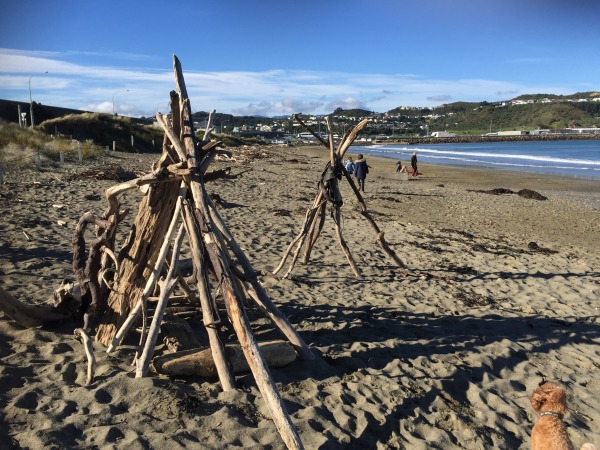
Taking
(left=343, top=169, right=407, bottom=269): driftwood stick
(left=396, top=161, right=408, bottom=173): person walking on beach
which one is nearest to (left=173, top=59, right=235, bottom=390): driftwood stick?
(left=343, top=169, right=407, bottom=269): driftwood stick

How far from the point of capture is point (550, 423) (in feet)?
8.82

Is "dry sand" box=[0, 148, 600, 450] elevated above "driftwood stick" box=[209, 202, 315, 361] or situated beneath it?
situated beneath

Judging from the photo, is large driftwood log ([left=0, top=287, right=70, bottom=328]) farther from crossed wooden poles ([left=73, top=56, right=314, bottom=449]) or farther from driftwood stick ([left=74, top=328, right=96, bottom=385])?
driftwood stick ([left=74, top=328, right=96, bottom=385])

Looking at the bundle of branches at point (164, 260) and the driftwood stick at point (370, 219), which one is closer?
the bundle of branches at point (164, 260)

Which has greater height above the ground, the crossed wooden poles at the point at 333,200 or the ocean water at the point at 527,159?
the crossed wooden poles at the point at 333,200

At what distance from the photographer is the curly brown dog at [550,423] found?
2650mm

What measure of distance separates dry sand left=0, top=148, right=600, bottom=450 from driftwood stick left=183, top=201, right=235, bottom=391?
176 mm

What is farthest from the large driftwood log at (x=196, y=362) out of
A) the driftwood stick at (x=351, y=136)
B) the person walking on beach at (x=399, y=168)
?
the person walking on beach at (x=399, y=168)

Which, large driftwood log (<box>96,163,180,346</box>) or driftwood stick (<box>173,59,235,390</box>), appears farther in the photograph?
large driftwood log (<box>96,163,180,346</box>)

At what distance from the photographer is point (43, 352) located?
179 inches

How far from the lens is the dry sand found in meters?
3.71

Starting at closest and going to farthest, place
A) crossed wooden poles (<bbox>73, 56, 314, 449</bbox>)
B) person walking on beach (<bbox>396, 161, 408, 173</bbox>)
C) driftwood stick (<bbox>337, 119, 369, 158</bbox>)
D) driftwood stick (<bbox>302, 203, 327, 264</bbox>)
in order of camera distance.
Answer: crossed wooden poles (<bbox>73, 56, 314, 449</bbox>), driftwood stick (<bbox>337, 119, 369, 158</bbox>), driftwood stick (<bbox>302, 203, 327, 264</bbox>), person walking on beach (<bbox>396, 161, 408, 173</bbox>)

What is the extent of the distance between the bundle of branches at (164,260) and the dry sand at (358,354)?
27 centimetres

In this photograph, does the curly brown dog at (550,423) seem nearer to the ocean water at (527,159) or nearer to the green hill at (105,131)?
the ocean water at (527,159)
